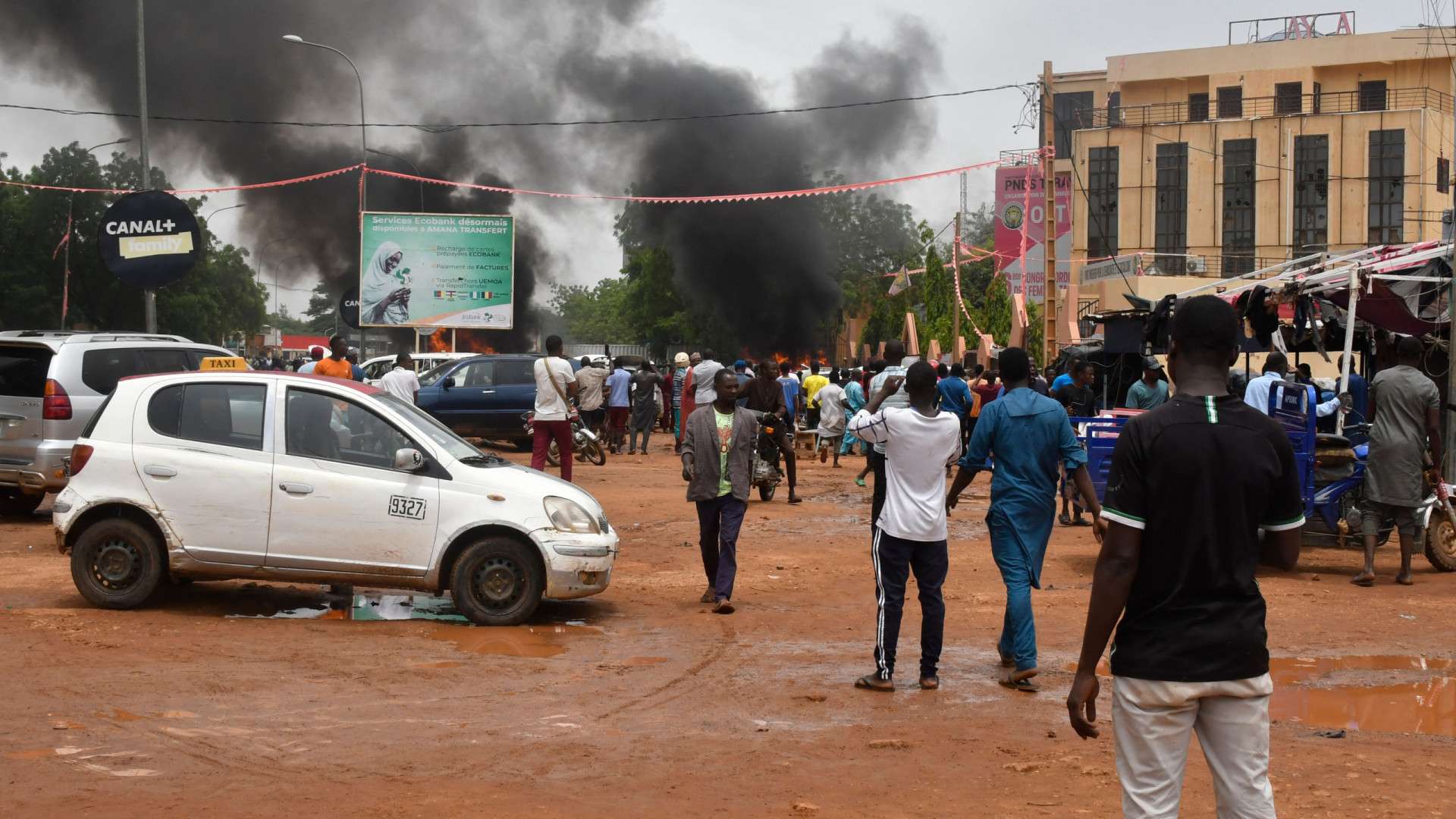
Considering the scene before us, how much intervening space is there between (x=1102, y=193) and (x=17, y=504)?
161ft

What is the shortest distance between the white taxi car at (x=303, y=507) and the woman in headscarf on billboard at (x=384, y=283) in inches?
890

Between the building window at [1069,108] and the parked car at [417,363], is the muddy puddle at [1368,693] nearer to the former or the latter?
the parked car at [417,363]

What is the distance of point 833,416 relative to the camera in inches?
841

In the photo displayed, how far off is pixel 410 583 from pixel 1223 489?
6013 millimetres

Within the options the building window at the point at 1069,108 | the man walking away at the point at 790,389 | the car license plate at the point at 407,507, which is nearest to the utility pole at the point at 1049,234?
the man walking away at the point at 790,389

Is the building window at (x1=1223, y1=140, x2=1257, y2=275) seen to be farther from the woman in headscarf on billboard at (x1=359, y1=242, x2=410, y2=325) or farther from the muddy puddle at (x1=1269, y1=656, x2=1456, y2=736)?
the muddy puddle at (x1=1269, y1=656, x2=1456, y2=736)

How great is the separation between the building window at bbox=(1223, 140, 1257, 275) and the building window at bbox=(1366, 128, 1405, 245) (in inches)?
170

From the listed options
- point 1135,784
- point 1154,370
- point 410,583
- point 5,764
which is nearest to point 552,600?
point 410,583

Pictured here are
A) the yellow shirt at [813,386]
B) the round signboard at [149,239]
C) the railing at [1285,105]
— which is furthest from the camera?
the railing at [1285,105]

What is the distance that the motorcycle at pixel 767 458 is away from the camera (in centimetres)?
1578

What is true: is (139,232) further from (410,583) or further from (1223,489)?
(1223,489)

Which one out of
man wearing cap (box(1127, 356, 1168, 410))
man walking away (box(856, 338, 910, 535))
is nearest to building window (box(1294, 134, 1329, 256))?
man wearing cap (box(1127, 356, 1168, 410))

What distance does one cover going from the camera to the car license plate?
8164 mm

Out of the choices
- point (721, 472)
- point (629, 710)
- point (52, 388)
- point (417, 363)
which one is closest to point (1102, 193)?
point (417, 363)
